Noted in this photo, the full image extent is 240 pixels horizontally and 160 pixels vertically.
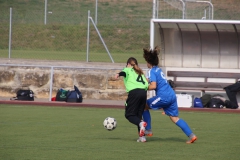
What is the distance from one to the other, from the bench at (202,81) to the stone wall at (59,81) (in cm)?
209

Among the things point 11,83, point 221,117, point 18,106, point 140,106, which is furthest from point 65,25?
point 140,106

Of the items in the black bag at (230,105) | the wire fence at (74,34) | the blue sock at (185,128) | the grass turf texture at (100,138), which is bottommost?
the grass turf texture at (100,138)

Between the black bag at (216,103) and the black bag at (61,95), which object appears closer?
the black bag at (216,103)

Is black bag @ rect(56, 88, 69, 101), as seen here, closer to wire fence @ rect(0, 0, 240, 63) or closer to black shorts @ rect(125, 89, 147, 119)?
wire fence @ rect(0, 0, 240, 63)

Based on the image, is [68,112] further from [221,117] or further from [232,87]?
[232,87]

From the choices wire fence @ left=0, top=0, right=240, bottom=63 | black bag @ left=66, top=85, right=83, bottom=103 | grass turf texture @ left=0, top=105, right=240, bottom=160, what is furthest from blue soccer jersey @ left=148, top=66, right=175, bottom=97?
wire fence @ left=0, top=0, right=240, bottom=63

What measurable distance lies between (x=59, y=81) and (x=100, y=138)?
11.1 meters

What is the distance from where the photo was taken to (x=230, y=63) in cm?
2311

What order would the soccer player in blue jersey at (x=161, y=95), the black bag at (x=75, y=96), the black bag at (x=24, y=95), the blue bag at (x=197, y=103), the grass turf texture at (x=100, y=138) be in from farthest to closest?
1. the black bag at (x=24, y=95)
2. the black bag at (x=75, y=96)
3. the blue bag at (x=197, y=103)
4. the soccer player in blue jersey at (x=161, y=95)
5. the grass turf texture at (x=100, y=138)

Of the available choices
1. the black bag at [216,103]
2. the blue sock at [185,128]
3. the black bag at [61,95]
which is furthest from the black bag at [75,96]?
the blue sock at [185,128]

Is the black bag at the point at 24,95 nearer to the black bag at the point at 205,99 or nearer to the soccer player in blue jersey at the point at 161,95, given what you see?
the black bag at the point at 205,99

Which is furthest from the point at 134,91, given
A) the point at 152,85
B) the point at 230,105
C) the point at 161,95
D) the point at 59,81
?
the point at 59,81

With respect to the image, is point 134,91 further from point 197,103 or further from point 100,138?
point 197,103

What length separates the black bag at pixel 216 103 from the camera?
20.3 m
